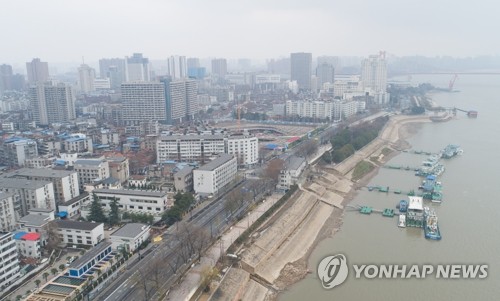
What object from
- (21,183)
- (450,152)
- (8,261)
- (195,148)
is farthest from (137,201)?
(450,152)

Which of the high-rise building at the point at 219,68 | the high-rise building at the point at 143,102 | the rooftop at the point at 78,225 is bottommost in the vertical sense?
the rooftop at the point at 78,225

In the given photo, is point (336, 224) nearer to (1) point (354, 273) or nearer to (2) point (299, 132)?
(1) point (354, 273)

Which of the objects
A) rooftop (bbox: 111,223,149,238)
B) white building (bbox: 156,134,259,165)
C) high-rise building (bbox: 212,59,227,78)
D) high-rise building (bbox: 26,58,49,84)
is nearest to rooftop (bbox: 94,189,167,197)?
rooftop (bbox: 111,223,149,238)

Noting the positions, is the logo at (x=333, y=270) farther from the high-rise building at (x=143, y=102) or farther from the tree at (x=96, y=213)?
the high-rise building at (x=143, y=102)

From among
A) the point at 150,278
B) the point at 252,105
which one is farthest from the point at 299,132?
the point at 150,278

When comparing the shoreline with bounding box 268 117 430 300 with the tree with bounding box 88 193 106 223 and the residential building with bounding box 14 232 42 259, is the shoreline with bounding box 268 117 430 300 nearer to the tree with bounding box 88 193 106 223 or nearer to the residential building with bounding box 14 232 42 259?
the tree with bounding box 88 193 106 223

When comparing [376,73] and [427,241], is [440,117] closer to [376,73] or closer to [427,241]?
[376,73]

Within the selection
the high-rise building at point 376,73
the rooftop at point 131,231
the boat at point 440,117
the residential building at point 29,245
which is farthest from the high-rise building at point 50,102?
the high-rise building at point 376,73
